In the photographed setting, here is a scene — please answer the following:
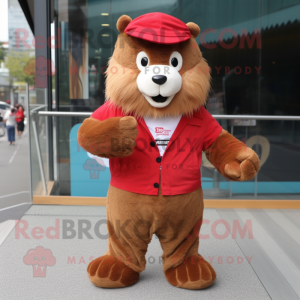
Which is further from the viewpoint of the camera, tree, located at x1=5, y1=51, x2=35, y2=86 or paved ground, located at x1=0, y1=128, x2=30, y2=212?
tree, located at x1=5, y1=51, x2=35, y2=86

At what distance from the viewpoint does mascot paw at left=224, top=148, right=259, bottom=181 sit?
1.95m

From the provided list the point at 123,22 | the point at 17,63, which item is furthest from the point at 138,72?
the point at 17,63

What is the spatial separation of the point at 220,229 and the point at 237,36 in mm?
2708

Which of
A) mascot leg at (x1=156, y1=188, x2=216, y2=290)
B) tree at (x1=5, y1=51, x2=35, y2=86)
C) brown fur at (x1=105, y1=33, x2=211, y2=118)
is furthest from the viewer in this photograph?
tree at (x1=5, y1=51, x2=35, y2=86)

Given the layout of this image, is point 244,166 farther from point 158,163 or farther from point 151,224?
point 151,224

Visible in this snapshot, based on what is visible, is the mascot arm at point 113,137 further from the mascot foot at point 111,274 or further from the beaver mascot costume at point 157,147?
the mascot foot at point 111,274

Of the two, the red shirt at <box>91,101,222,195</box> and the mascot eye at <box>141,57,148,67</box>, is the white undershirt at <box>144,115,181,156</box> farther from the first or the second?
Result: the mascot eye at <box>141,57,148,67</box>

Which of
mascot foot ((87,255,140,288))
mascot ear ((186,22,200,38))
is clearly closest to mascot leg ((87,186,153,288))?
mascot foot ((87,255,140,288))

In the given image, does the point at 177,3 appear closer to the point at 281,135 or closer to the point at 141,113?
the point at 281,135

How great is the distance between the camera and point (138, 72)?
1.96 m

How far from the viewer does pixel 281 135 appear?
14.6 ft

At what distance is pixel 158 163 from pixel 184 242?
519mm

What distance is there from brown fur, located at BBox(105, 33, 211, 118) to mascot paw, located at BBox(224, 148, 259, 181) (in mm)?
369

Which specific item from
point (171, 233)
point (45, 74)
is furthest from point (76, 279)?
point (45, 74)
